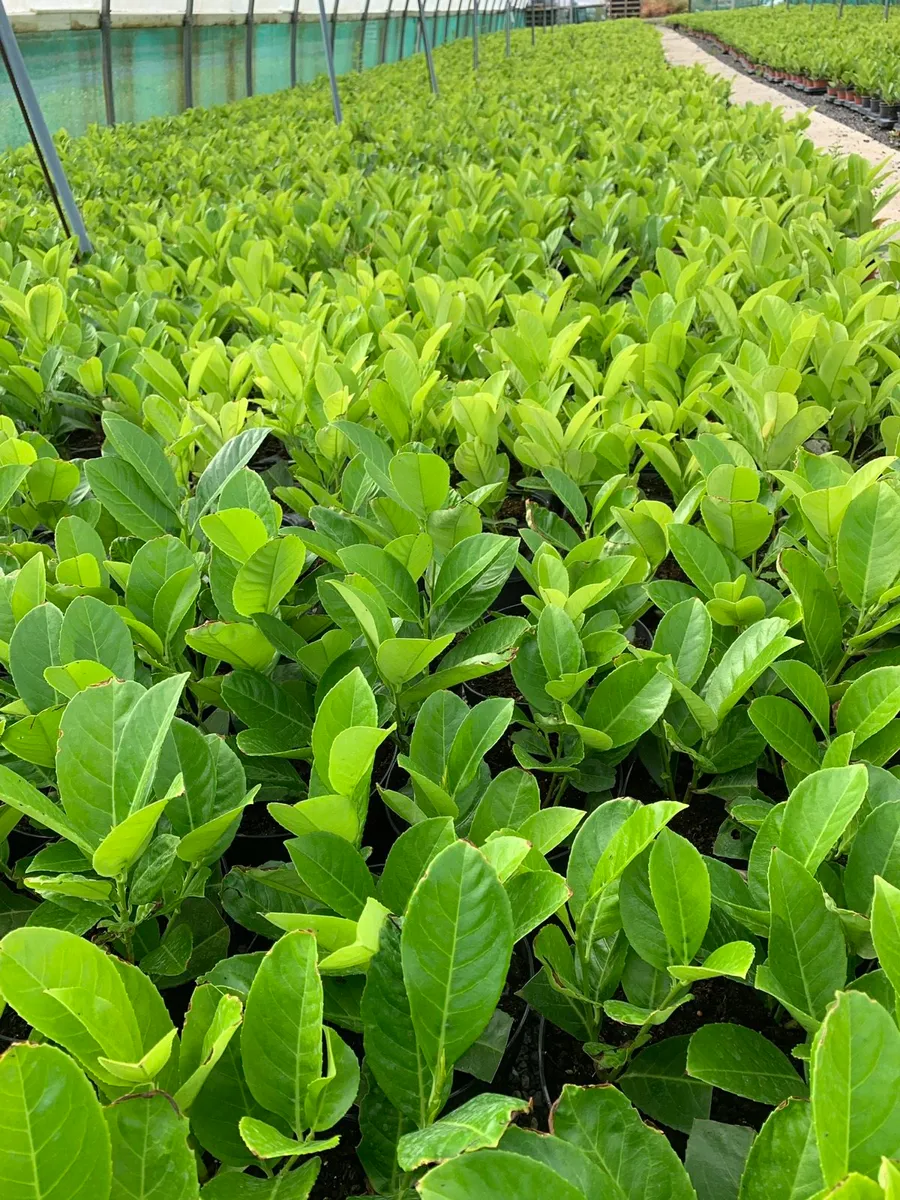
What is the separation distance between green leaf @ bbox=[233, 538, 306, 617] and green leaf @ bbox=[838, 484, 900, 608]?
69cm

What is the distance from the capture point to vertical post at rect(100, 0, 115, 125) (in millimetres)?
9352

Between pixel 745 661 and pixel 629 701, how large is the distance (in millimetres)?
141

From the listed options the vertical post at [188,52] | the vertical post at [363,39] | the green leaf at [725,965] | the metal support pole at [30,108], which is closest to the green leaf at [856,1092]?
the green leaf at [725,965]

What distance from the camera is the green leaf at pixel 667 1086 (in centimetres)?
89

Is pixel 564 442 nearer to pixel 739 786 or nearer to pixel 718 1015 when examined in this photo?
pixel 739 786

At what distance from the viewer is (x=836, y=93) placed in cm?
1593

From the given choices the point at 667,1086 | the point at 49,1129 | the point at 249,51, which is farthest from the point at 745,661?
the point at 249,51

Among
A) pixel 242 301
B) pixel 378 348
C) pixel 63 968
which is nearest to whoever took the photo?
pixel 63 968

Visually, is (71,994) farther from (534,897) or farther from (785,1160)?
(785,1160)

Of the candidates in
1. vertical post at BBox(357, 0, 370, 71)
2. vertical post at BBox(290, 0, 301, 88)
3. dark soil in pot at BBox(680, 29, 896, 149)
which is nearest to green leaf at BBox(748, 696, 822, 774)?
dark soil in pot at BBox(680, 29, 896, 149)

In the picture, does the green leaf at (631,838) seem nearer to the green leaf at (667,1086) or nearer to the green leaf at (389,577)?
the green leaf at (667,1086)

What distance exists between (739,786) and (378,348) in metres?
1.47

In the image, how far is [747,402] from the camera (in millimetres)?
1655

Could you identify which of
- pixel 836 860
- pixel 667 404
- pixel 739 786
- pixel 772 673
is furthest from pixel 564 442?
pixel 836 860
